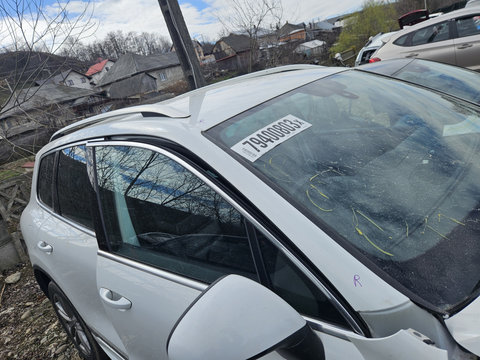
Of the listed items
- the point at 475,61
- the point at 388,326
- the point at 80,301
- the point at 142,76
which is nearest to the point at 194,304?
the point at 388,326

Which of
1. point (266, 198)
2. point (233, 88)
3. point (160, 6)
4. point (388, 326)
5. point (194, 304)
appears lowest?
point (388, 326)

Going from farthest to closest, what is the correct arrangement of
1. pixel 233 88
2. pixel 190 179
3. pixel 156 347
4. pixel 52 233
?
pixel 52 233 → pixel 233 88 → pixel 156 347 → pixel 190 179

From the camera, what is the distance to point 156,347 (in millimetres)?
1341

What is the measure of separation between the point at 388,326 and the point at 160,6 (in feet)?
15.9

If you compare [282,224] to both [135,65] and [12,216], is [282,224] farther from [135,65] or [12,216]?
[135,65]

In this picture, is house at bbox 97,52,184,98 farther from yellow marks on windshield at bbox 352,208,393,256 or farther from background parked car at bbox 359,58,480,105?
yellow marks on windshield at bbox 352,208,393,256

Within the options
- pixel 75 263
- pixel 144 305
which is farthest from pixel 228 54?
pixel 144 305

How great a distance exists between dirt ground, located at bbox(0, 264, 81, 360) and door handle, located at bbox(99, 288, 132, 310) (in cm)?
175

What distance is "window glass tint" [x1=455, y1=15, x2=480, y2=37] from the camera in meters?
6.46

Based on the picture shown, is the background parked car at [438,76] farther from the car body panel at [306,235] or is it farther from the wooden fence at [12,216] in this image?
the wooden fence at [12,216]

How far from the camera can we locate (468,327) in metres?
0.80

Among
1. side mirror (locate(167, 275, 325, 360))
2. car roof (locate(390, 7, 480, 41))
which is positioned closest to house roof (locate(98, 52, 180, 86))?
car roof (locate(390, 7, 480, 41))

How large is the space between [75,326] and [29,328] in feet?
5.12

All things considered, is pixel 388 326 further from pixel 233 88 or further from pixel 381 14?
pixel 381 14
